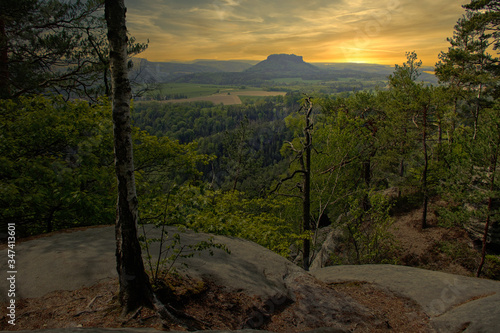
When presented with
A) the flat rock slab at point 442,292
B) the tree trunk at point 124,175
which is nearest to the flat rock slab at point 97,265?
the tree trunk at point 124,175

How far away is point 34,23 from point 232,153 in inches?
823

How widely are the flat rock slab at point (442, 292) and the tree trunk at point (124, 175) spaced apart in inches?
277

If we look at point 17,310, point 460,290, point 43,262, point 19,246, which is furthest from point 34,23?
point 460,290

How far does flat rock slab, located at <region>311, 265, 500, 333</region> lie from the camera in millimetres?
6160

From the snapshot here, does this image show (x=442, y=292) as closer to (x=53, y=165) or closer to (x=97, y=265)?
(x=97, y=265)

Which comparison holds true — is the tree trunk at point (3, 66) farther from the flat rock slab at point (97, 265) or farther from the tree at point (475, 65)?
the tree at point (475, 65)

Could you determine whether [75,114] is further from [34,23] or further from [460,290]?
[460,290]

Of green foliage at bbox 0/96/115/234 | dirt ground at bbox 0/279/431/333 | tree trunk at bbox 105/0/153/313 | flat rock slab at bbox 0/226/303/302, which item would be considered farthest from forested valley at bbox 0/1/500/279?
dirt ground at bbox 0/279/431/333

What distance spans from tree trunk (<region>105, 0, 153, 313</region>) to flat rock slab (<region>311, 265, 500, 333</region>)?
23.1ft

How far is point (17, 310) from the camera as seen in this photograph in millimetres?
4785

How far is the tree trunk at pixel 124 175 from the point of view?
4.52 meters

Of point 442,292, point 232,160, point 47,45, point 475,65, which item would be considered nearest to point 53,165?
point 47,45

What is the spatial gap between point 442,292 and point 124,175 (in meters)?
9.56

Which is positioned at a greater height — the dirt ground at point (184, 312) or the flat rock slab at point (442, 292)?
the dirt ground at point (184, 312)
